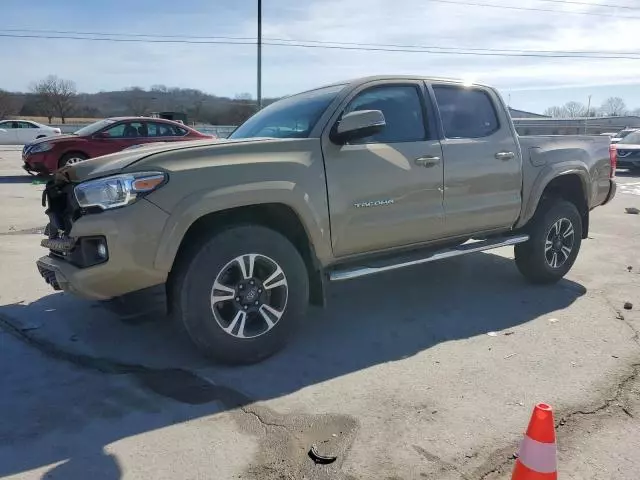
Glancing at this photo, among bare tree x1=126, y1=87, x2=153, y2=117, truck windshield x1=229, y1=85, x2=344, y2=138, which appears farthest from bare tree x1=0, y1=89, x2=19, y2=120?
truck windshield x1=229, y1=85, x2=344, y2=138

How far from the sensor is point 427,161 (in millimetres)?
4703

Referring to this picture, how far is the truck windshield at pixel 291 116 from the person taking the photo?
4461mm

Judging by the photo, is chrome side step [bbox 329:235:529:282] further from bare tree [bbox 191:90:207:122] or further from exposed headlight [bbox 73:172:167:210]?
bare tree [bbox 191:90:207:122]

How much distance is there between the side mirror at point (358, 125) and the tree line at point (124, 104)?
17.3 m

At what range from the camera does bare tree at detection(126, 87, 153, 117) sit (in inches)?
1684

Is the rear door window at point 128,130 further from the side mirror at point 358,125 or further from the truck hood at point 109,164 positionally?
the side mirror at point 358,125

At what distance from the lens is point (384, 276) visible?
6266 millimetres

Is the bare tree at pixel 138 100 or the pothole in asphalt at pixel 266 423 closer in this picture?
the pothole in asphalt at pixel 266 423

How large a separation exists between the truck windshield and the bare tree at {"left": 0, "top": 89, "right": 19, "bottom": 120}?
61.2m

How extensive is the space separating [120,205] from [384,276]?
3.44 m

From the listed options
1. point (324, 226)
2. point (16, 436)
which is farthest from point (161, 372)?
point (324, 226)

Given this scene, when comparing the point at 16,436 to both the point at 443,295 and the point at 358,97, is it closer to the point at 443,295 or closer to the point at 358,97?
the point at 358,97

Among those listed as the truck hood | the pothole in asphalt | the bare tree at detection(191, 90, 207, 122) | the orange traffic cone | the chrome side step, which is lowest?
the pothole in asphalt

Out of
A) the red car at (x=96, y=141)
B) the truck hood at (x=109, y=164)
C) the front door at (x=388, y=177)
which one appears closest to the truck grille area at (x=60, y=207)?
the truck hood at (x=109, y=164)
